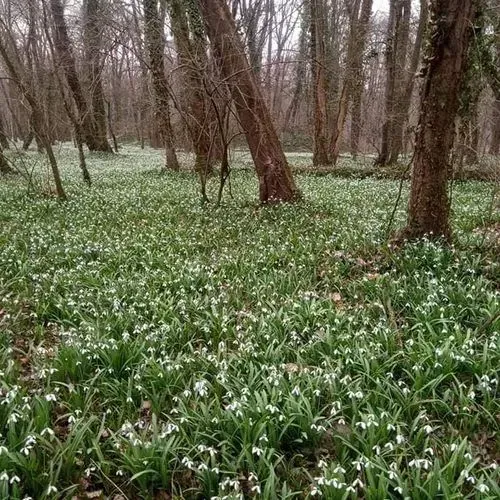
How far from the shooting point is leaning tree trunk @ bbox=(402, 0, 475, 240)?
19.8 feet

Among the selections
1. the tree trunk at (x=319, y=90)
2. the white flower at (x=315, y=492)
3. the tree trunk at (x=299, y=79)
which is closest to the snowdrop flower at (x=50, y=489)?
the white flower at (x=315, y=492)

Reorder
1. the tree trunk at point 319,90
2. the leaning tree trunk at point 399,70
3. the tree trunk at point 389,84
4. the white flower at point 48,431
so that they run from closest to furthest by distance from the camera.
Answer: the white flower at point 48,431, the leaning tree trunk at point 399,70, the tree trunk at point 389,84, the tree trunk at point 319,90

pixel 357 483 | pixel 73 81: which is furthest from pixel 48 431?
pixel 73 81

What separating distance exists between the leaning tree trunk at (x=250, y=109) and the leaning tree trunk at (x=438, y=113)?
4.68 meters

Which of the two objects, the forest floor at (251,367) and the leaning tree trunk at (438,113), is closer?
the forest floor at (251,367)

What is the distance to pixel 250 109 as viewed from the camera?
10953mm

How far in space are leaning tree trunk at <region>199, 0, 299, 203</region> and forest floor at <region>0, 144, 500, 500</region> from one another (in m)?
3.33

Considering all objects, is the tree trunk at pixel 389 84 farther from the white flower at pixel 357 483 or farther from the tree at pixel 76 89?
the white flower at pixel 357 483

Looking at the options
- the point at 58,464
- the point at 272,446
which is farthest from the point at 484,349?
the point at 58,464

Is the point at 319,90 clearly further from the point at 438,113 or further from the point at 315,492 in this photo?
the point at 315,492

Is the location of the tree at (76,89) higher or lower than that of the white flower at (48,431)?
higher

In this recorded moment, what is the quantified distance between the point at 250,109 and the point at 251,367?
8158mm

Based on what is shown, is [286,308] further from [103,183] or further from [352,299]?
[103,183]

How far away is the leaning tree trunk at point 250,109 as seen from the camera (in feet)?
35.5
